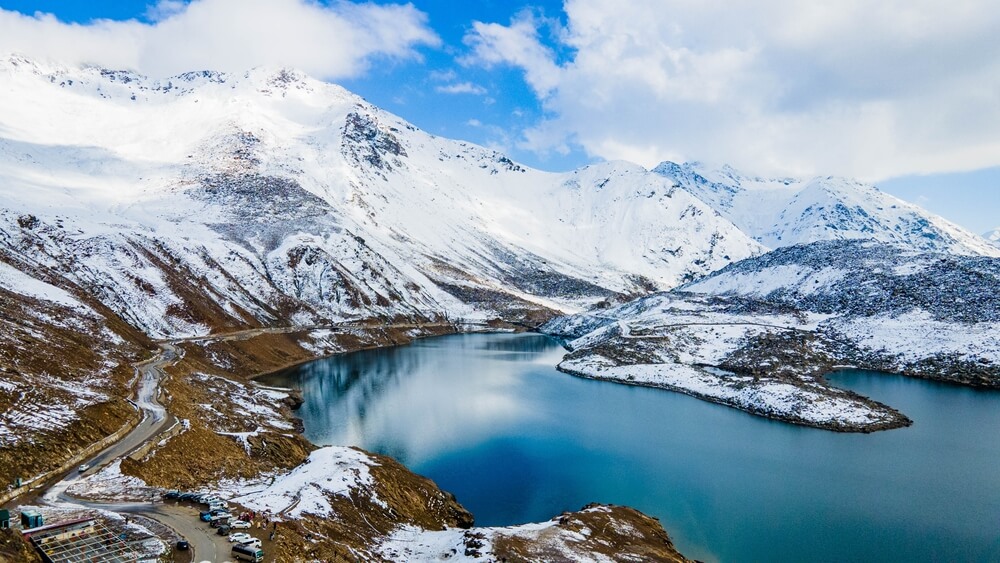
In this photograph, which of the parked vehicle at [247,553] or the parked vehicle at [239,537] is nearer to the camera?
the parked vehicle at [247,553]

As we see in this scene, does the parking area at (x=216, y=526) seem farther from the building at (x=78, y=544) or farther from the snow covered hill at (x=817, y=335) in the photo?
the snow covered hill at (x=817, y=335)

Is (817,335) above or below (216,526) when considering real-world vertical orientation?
above

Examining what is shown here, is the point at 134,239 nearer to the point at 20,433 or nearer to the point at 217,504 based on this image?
the point at 20,433

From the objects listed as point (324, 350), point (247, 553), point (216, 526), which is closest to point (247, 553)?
point (247, 553)

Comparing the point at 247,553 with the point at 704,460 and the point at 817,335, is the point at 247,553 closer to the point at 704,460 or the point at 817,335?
the point at 704,460

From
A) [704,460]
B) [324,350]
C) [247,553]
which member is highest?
[324,350]

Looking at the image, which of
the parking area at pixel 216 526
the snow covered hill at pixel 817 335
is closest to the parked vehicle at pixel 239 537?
the parking area at pixel 216 526
